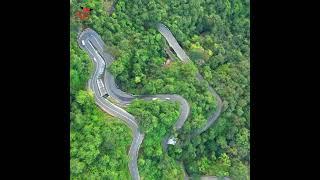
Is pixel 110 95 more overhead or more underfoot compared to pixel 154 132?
more overhead

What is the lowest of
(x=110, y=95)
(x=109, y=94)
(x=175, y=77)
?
(x=175, y=77)

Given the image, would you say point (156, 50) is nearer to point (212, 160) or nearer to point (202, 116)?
point (202, 116)

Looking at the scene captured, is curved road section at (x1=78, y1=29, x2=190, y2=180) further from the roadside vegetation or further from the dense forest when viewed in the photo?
the roadside vegetation

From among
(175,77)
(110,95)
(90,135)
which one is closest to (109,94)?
(110,95)

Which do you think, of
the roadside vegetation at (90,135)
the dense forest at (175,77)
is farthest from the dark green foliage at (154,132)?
the roadside vegetation at (90,135)

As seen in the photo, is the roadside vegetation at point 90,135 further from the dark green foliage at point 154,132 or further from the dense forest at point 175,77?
the dark green foliage at point 154,132

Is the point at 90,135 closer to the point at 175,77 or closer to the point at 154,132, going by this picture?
the point at 154,132

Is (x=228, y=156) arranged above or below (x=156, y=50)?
below
